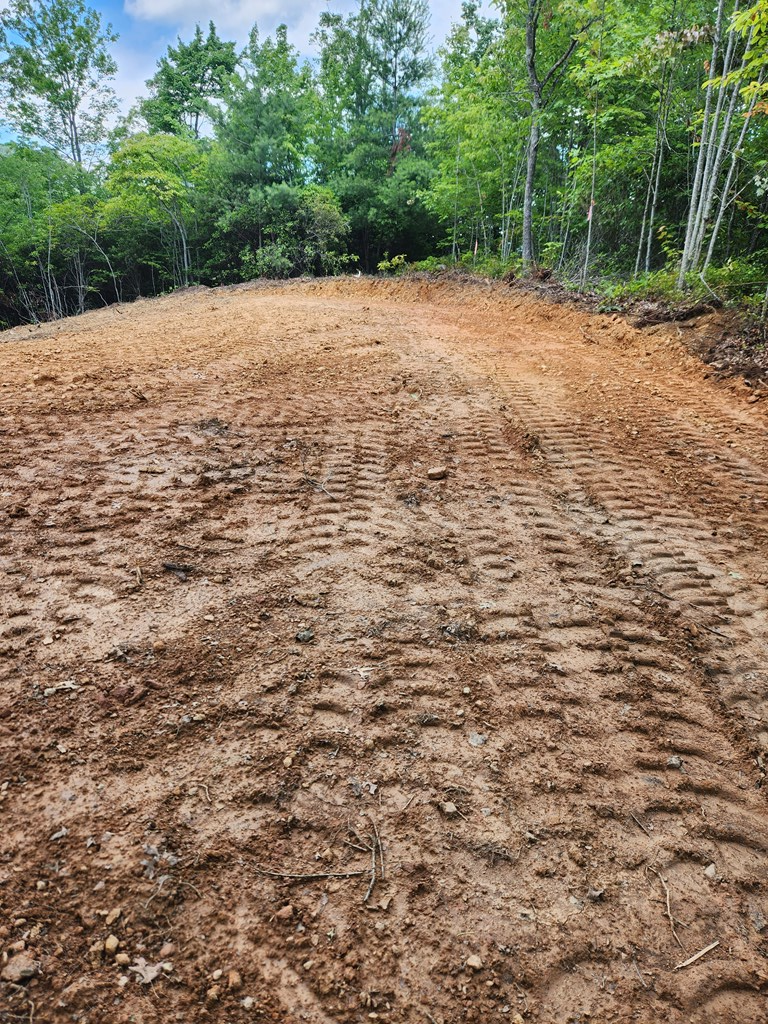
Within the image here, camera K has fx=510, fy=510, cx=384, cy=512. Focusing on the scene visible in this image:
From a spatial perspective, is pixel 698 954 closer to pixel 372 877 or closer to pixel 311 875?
pixel 372 877

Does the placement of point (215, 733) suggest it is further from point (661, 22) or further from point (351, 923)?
point (661, 22)

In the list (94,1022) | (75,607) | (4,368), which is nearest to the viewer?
(94,1022)

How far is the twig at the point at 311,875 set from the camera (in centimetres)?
136

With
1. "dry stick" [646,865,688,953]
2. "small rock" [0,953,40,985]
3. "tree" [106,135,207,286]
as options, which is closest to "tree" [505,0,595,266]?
"tree" [106,135,207,286]

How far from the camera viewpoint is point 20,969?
1124 millimetres

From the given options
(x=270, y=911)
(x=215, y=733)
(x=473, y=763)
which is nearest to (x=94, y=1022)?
(x=270, y=911)

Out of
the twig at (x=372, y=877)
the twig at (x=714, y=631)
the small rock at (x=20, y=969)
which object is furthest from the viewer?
the twig at (x=714, y=631)

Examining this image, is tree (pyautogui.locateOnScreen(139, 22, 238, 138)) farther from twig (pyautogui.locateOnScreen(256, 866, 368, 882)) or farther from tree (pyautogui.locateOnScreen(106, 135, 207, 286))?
twig (pyautogui.locateOnScreen(256, 866, 368, 882))

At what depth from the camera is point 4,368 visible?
5.18 metres

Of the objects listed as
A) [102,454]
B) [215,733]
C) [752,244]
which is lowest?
[215,733]

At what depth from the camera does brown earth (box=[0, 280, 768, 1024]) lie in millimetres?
1210

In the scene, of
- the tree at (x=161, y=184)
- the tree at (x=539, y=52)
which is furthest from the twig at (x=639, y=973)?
the tree at (x=161, y=184)

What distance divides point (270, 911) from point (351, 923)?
207mm

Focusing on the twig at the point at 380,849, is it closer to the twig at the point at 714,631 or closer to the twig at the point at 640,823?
the twig at the point at 640,823
